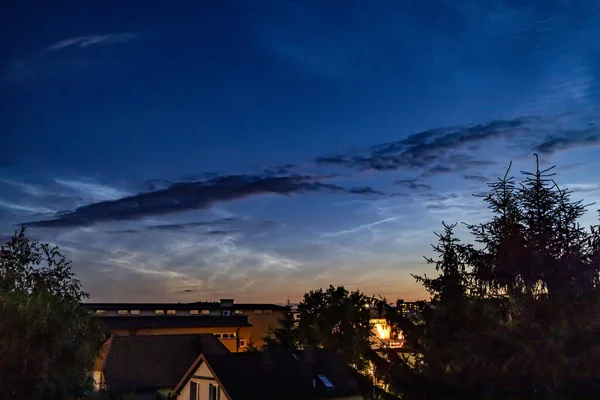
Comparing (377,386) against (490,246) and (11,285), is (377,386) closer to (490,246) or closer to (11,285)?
(490,246)

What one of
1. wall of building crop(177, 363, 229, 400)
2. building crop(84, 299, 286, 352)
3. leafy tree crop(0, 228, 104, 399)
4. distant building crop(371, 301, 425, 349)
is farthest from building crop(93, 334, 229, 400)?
distant building crop(371, 301, 425, 349)

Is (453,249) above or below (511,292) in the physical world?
above

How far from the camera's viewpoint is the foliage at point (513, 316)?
45.9 ft

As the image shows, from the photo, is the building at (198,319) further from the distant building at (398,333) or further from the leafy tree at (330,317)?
the distant building at (398,333)

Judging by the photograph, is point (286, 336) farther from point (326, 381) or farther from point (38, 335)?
point (38, 335)

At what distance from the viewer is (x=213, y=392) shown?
41.5m

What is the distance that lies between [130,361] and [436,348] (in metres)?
43.2

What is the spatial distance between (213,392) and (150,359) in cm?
→ 1531

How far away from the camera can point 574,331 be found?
1397 centimetres

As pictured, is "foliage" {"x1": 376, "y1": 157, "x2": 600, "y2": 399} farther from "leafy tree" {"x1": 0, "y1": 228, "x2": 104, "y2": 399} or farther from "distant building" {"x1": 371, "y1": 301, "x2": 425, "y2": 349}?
"leafy tree" {"x1": 0, "y1": 228, "x2": 104, "y2": 399}

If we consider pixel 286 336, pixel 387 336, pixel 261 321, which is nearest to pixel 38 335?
pixel 387 336

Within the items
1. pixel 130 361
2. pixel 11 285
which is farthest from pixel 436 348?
pixel 130 361

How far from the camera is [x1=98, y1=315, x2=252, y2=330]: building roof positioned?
255 ft

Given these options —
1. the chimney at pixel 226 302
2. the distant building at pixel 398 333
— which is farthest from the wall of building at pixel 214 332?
the distant building at pixel 398 333
